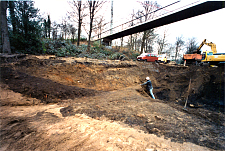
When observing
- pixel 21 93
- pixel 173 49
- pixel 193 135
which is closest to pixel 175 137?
pixel 193 135

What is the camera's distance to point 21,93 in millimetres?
4219

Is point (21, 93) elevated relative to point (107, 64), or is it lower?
lower

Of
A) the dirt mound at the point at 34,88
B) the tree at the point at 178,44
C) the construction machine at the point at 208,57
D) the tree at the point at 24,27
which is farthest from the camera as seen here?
the tree at the point at 178,44

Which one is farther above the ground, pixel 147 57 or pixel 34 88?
pixel 147 57

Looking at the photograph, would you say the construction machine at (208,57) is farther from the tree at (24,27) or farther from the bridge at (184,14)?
the tree at (24,27)

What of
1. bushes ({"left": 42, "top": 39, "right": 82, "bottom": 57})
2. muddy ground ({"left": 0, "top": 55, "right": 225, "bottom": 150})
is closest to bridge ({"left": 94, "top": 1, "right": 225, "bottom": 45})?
muddy ground ({"left": 0, "top": 55, "right": 225, "bottom": 150})

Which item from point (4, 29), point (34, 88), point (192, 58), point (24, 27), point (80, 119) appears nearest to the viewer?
point (80, 119)

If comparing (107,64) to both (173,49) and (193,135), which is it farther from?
(173,49)

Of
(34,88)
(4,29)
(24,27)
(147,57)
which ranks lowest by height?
(34,88)

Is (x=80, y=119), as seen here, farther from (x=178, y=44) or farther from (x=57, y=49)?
(x=178, y=44)

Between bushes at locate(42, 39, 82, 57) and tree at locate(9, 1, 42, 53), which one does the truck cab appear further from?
tree at locate(9, 1, 42, 53)

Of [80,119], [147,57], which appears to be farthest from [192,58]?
[80,119]

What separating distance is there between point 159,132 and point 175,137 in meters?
0.42

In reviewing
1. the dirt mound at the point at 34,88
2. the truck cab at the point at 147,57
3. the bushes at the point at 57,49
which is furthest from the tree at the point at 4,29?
the truck cab at the point at 147,57
